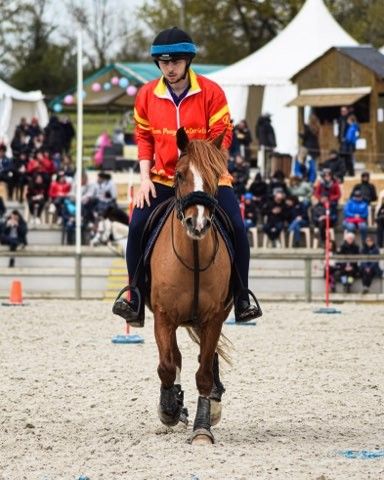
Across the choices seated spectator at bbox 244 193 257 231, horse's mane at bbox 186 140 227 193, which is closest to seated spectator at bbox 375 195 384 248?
seated spectator at bbox 244 193 257 231

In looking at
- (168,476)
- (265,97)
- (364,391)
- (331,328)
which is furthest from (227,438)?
(265,97)

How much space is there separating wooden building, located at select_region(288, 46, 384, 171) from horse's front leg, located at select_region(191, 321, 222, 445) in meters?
24.9

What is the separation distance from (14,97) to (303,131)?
27.3ft

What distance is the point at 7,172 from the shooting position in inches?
1214

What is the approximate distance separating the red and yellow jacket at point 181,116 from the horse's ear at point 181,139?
0.49 m

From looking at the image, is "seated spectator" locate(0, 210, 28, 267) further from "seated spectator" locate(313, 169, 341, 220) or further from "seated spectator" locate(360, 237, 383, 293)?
"seated spectator" locate(360, 237, 383, 293)

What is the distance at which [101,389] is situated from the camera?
39.2ft

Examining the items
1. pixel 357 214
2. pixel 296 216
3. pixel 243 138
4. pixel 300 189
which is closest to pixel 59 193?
pixel 300 189

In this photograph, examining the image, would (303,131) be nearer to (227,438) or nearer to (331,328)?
(331,328)

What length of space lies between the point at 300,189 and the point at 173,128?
1950 cm

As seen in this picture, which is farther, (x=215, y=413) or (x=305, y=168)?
(x=305, y=168)

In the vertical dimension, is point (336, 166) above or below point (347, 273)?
above

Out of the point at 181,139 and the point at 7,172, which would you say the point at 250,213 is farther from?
the point at 181,139

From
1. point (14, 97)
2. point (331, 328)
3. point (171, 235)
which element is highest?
point (14, 97)
